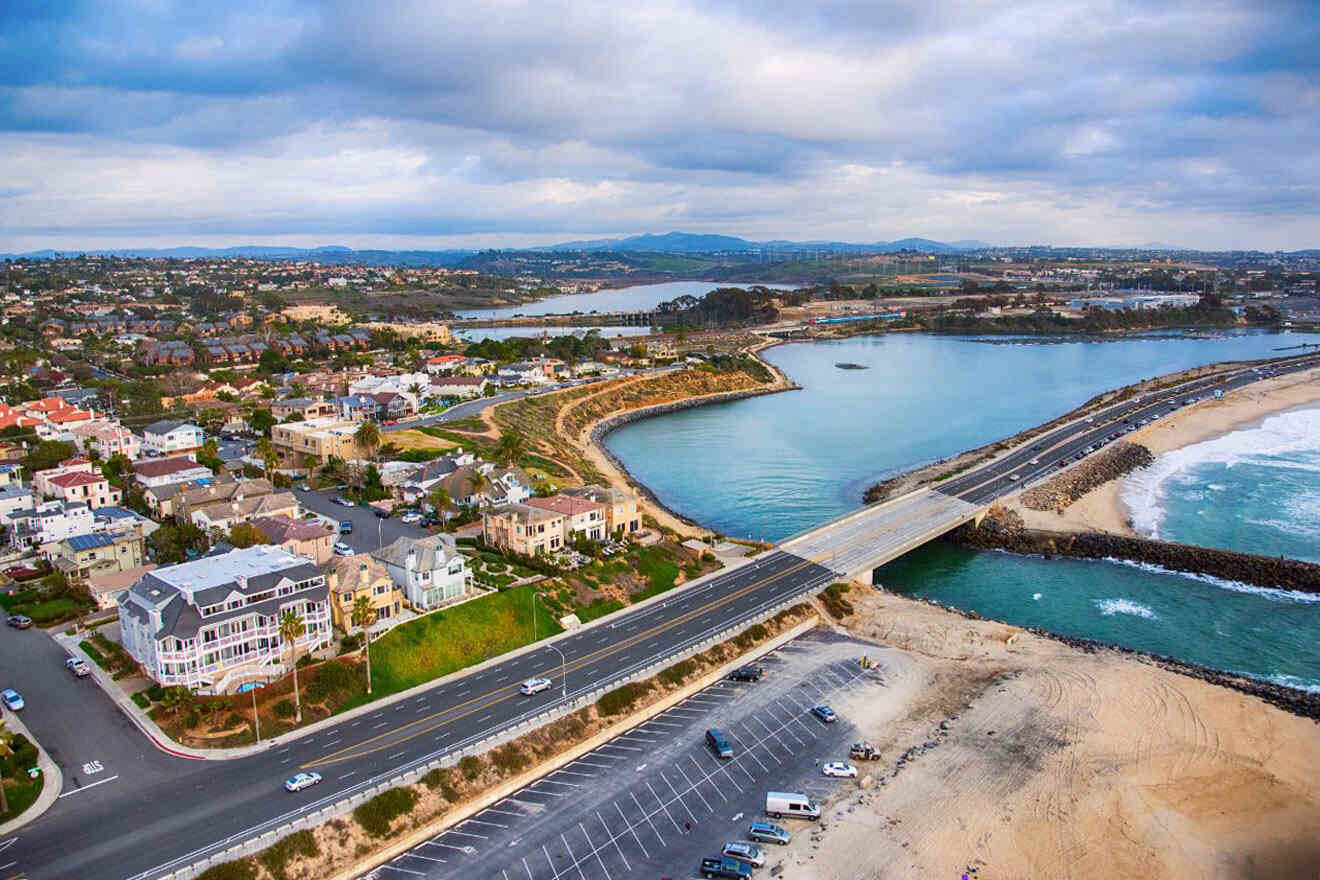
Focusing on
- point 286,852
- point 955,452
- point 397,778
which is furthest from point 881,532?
point 286,852

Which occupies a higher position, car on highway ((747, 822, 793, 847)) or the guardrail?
the guardrail

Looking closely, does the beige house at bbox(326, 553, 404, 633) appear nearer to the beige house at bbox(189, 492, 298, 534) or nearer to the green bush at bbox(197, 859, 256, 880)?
the beige house at bbox(189, 492, 298, 534)

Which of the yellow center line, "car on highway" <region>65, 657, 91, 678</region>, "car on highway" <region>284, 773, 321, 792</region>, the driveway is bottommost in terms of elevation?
the yellow center line

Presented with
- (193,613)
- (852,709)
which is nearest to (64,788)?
(193,613)

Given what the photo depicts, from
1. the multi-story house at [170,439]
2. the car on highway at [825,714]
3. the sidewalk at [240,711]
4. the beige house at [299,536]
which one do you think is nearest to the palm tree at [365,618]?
the sidewalk at [240,711]

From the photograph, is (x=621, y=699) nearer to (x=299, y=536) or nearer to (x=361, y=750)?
(x=361, y=750)

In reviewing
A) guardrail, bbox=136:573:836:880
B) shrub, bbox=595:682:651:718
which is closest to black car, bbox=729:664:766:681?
guardrail, bbox=136:573:836:880

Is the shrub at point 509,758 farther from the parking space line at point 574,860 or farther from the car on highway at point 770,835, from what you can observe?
the car on highway at point 770,835
